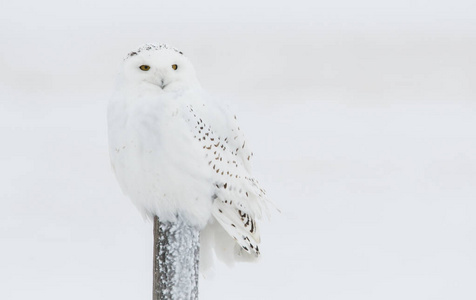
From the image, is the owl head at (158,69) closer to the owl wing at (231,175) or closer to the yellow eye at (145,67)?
the yellow eye at (145,67)

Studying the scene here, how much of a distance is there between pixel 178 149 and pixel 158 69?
0.31m

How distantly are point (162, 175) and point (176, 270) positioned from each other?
1.21 feet

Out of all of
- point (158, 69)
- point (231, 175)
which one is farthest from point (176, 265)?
point (158, 69)

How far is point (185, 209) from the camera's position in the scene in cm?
357

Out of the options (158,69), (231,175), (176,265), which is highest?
(158,69)

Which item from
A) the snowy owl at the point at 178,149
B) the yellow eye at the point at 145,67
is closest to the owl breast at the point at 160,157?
the snowy owl at the point at 178,149

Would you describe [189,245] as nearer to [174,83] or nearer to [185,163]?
[185,163]

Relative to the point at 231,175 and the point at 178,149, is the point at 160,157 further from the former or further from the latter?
the point at 231,175

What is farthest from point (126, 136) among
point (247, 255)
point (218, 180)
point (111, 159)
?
point (247, 255)

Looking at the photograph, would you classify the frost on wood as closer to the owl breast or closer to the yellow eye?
the owl breast

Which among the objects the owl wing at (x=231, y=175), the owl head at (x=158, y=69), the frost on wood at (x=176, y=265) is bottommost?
the frost on wood at (x=176, y=265)

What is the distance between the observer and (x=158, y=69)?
3.41 metres

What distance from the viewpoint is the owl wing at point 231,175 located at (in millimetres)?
3525

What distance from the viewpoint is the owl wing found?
11.6 feet
